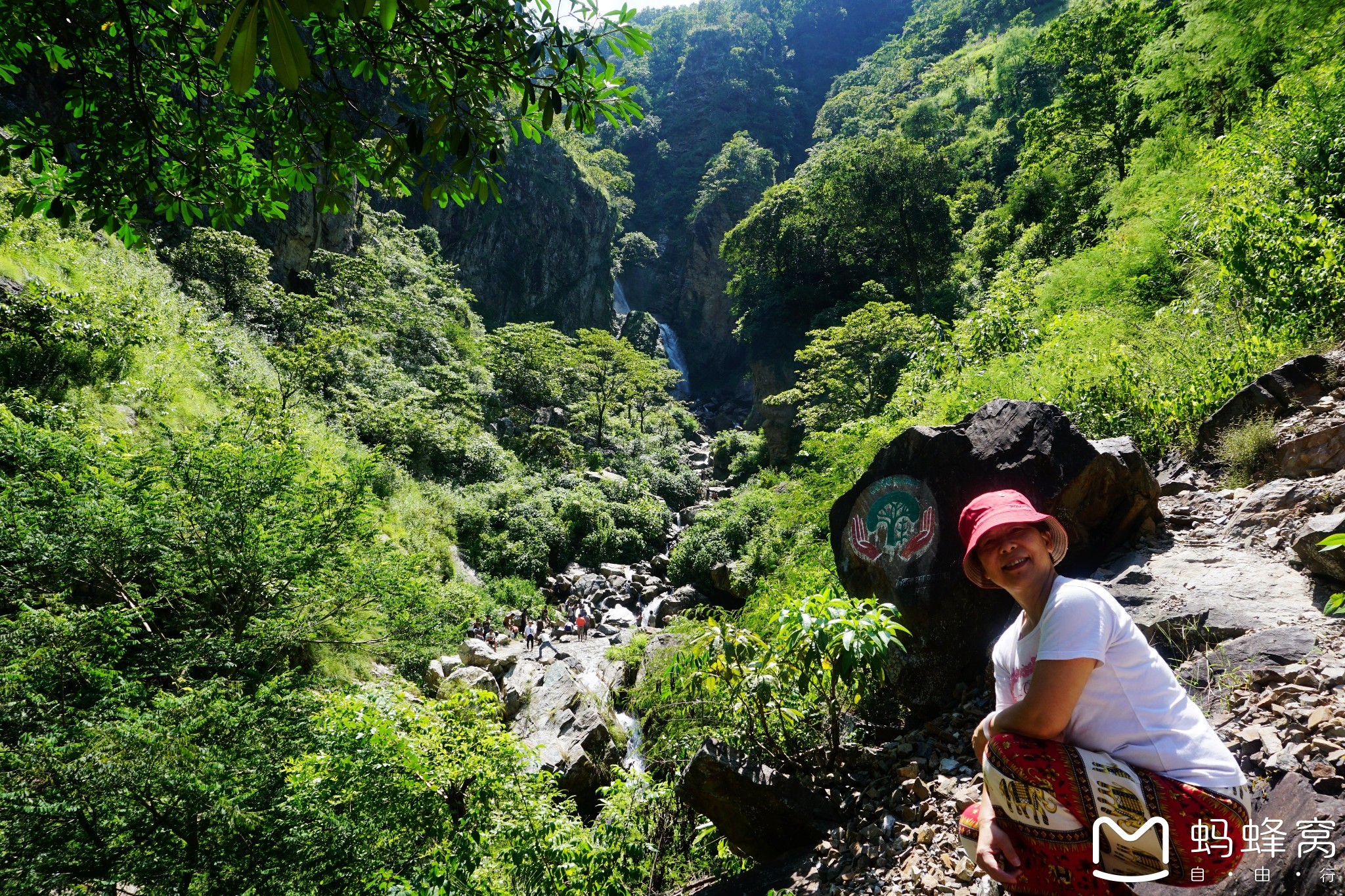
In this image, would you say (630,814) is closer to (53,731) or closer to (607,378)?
(53,731)

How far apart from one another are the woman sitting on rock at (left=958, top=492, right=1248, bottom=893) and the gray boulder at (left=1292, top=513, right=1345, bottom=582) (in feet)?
6.82

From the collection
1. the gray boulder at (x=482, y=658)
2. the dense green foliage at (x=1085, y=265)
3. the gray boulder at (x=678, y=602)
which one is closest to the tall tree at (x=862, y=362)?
the dense green foliage at (x=1085, y=265)

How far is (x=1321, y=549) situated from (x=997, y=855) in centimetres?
244

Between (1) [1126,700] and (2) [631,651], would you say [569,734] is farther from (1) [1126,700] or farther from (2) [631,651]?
(1) [1126,700]

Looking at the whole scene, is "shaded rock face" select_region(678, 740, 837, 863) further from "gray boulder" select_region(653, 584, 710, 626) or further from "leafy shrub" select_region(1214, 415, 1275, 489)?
"gray boulder" select_region(653, 584, 710, 626)

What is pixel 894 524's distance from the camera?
4168 mm

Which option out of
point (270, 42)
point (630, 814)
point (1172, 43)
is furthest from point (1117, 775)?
point (1172, 43)

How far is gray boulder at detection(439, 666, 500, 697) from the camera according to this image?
8.81m

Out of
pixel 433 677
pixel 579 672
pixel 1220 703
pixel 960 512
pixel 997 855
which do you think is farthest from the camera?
pixel 579 672

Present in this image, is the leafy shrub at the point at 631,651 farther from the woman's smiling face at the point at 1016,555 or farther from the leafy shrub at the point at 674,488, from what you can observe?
the leafy shrub at the point at 674,488

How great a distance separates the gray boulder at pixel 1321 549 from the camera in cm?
274

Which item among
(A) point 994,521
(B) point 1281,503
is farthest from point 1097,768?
(B) point 1281,503

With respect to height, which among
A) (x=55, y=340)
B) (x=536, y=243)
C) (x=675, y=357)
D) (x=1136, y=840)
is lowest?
(x=1136, y=840)

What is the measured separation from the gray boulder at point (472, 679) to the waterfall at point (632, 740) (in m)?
1.94
